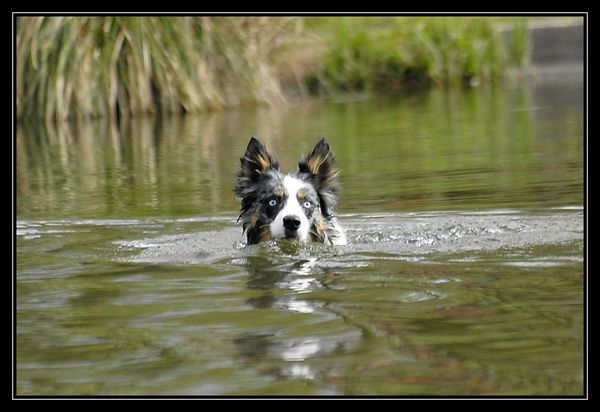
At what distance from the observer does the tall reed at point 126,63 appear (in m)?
19.9

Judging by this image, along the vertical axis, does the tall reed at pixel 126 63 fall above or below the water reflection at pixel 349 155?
above

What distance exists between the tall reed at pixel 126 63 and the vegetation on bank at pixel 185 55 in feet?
0.07

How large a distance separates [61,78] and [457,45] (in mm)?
10515

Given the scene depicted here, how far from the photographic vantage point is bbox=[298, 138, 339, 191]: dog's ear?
24.5 ft

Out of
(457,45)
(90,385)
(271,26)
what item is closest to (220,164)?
(90,385)

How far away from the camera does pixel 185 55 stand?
20.5 meters

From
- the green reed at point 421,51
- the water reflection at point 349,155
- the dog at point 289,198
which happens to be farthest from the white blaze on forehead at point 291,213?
the green reed at point 421,51

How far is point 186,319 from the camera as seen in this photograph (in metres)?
4.96

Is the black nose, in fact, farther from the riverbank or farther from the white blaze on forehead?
the riverbank

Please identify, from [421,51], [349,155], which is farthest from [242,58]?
[349,155]

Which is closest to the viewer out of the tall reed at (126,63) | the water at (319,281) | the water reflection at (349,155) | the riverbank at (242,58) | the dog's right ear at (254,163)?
the water at (319,281)

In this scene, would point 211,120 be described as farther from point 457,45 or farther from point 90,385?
point 90,385

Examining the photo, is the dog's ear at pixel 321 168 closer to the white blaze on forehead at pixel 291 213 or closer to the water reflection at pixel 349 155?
the white blaze on forehead at pixel 291 213

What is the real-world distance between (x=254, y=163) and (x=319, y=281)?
1848mm
